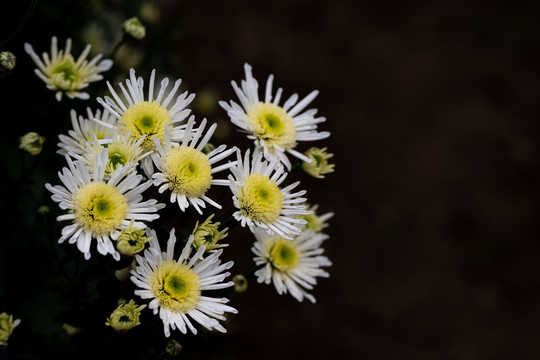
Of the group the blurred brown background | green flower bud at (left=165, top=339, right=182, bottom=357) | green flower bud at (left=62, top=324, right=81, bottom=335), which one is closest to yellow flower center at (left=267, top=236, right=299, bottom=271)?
green flower bud at (left=165, top=339, right=182, bottom=357)

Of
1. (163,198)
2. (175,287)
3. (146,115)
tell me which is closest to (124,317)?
(175,287)

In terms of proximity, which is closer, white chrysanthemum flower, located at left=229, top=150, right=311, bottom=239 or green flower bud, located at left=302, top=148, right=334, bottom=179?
white chrysanthemum flower, located at left=229, top=150, right=311, bottom=239

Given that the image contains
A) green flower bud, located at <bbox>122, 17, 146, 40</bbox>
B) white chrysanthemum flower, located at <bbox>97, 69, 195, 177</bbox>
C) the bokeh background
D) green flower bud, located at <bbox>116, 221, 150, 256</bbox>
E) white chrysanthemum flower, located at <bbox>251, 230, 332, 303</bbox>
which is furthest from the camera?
the bokeh background

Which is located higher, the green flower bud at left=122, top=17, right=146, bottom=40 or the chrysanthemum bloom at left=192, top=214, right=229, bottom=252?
the green flower bud at left=122, top=17, right=146, bottom=40

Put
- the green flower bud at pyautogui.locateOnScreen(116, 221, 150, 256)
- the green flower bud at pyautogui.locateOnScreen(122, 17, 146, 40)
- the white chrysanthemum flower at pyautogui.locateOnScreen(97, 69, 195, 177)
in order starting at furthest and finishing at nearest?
the green flower bud at pyautogui.locateOnScreen(122, 17, 146, 40) → the white chrysanthemum flower at pyautogui.locateOnScreen(97, 69, 195, 177) → the green flower bud at pyautogui.locateOnScreen(116, 221, 150, 256)

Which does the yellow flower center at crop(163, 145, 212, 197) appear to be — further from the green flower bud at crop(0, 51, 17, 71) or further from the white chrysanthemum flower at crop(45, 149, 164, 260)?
the green flower bud at crop(0, 51, 17, 71)

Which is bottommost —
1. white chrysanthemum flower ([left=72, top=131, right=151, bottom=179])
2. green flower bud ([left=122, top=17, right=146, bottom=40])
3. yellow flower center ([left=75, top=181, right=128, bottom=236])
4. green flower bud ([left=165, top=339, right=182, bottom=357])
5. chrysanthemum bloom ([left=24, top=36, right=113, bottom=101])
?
green flower bud ([left=165, top=339, right=182, bottom=357])

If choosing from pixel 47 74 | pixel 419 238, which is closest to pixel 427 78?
pixel 419 238
